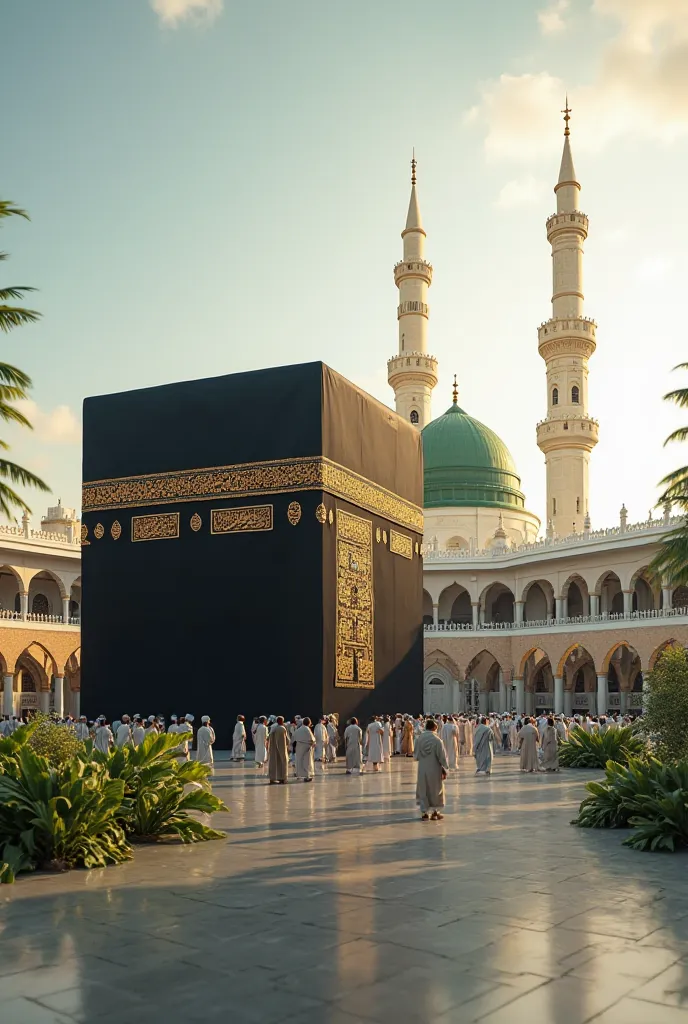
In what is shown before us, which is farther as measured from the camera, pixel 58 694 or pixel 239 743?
pixel 58 694

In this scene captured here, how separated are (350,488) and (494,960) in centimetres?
1284

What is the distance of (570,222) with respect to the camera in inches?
1260

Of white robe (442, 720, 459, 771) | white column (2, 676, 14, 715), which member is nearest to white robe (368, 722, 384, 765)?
white robe (442, 720, 459, 771)

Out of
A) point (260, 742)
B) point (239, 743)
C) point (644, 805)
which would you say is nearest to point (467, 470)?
point (239, 743)

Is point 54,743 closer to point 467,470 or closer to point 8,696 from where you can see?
point 8,696

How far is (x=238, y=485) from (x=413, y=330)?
2179 cm

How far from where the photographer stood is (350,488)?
16.6 metres

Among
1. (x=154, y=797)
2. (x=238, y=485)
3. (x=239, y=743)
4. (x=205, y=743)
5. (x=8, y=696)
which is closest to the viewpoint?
(x=154, y=797)

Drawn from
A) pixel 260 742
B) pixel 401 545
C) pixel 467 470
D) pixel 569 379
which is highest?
pixel 569 379

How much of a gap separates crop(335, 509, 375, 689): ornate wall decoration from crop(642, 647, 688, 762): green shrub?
289 inches

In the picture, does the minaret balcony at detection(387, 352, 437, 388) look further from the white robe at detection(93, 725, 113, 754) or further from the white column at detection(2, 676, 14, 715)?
the white robe at detection(93, 725, 113, 754)

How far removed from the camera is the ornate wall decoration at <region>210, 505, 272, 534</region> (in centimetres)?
1580

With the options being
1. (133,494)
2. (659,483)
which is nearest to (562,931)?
(659,483)

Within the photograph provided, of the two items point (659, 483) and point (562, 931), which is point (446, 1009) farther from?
point (659, 483)
